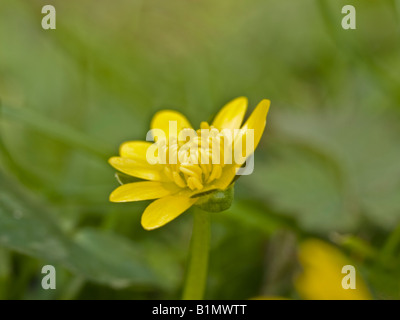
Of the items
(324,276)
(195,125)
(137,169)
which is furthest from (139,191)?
(195,125)

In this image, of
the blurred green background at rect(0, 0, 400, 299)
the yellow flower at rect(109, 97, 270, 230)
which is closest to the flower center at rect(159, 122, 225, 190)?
the yellow flower at rect(109, 97, 270, 230)

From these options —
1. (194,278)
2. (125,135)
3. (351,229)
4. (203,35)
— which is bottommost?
(194,278)

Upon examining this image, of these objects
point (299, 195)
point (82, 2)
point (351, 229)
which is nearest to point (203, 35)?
point (82, 2)

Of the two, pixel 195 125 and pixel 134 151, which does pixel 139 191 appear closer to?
pixel 134 151

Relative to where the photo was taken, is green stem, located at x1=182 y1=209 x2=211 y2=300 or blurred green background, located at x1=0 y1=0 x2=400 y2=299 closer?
green stem, located at x1=182 y1=209 x2=211 y2=300

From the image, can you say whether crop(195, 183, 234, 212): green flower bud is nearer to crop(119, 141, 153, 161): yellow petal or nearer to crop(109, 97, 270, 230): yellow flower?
crop(109, 97, 270, 230): yellow flower

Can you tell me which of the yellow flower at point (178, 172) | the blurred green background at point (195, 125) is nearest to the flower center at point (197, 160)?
the yellow flower at point (178, 172)

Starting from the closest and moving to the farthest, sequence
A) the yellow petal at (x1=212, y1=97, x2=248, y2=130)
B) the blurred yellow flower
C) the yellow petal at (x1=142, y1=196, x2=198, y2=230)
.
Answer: the yellow petal at (x1=142, y1=196, x2=198, y2=230)
the yellow petal at (x1=212, y1=97, x2=248, y2=130)
the blurred yellow flower

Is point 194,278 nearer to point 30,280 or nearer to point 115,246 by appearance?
point 115,246

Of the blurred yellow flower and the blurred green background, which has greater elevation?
the blurred green background
